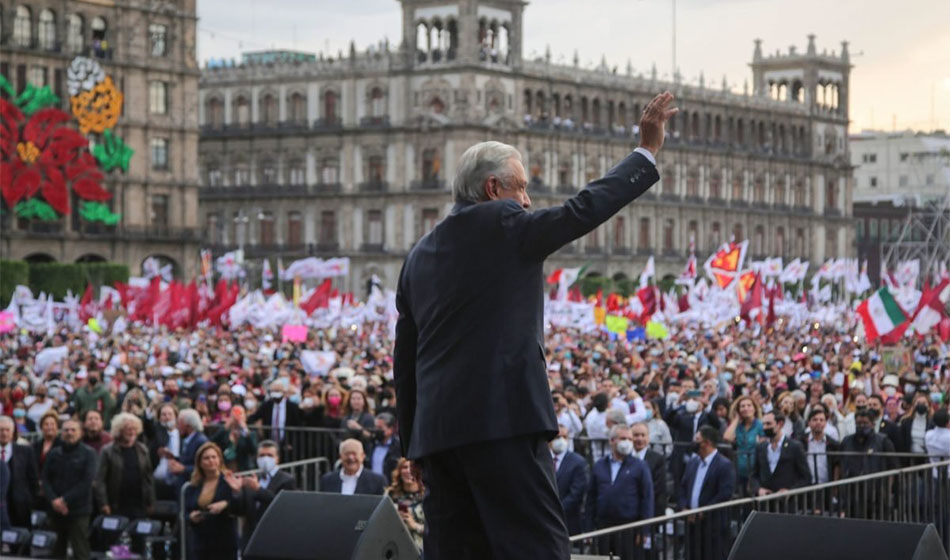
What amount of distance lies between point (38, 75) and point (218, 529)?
61137mm

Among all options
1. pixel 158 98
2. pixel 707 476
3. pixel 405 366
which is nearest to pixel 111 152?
pixel 158 98

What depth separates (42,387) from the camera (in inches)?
803

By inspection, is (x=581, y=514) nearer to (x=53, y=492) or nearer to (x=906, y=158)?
(x=53, y=492)

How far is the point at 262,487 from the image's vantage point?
13.2 m

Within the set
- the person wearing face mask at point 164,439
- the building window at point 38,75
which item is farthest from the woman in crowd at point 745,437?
the building window at point 38,75

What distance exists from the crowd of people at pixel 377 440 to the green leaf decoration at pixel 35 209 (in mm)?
44061

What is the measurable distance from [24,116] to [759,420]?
55485mm

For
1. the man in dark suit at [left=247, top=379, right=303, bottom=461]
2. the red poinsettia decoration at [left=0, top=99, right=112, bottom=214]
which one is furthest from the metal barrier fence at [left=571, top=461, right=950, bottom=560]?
the red poinsettia decoration at [left=0, top=99, right=112, bottom=214]

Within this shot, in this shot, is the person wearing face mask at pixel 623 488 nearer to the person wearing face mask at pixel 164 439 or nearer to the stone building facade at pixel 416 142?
the person wearing face mask at pixel 164 439

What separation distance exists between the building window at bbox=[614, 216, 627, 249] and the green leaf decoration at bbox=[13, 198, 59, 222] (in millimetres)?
33886

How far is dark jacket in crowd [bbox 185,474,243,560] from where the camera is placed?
1274 centimetres

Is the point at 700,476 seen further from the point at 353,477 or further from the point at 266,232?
the point at 266,232

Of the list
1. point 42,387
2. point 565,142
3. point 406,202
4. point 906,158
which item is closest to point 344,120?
point 406,202

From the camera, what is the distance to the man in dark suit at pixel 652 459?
1395cm
